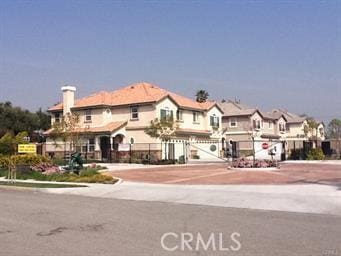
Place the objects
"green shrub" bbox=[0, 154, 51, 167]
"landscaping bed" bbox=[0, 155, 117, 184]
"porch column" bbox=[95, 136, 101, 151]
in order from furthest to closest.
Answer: "porch column" bbox=[95, 136, 101, 151] → "green shrub" bbox=[0, 154, 51, 167] → "landscaping bed" bbox=[0, 155, 117, 184]

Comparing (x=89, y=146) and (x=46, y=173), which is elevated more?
(x=89, y=146)

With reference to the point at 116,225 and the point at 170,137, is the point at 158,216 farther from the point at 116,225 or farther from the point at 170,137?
the point at 170,137

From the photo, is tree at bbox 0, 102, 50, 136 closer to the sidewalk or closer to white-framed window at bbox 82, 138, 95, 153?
white-framed window at bbox 82, 138, 95, 153

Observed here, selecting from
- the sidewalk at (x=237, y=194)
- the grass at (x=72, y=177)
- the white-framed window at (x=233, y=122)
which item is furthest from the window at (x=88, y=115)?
the sidewalk at (x=237, y=194)

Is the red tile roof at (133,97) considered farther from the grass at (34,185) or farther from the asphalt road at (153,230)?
the asphalt road at (153,230)

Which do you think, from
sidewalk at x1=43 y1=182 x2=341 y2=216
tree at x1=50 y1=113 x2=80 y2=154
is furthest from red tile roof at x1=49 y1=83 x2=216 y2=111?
sidewalk at x1=43 y1=182 x2=341 y2=216

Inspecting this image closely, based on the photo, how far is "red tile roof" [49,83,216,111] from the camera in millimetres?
52959

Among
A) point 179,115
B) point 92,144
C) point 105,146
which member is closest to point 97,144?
point 92,144

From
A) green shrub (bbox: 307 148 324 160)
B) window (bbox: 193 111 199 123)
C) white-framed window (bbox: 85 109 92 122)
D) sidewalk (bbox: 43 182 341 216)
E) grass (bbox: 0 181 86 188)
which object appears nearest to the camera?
sidewalk (bbox: 43 182 341 216)

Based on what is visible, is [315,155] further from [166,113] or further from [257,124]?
[257,124]
